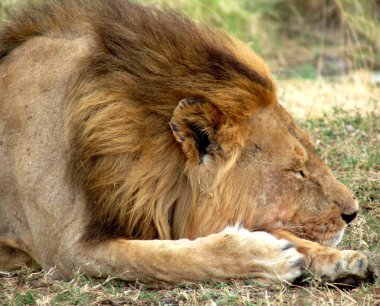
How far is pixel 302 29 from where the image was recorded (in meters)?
11.9

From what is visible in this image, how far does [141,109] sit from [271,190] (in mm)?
623

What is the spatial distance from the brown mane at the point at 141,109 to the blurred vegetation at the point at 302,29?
4889 millimetres

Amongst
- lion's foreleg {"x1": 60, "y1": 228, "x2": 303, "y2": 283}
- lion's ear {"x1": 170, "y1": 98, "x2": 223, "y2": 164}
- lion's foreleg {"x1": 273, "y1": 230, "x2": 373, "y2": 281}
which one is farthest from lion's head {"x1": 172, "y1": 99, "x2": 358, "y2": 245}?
lion's foreleg {"x1": 273, "y1": 230, "x2": 373, "y2": 281}

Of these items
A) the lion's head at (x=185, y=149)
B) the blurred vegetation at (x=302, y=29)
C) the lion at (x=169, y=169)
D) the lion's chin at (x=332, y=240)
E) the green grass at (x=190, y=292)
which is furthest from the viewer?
the blurred vegetation at (x=302, y=29)

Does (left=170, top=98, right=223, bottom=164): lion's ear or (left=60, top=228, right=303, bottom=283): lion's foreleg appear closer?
(left=60, top=228, right=303, bottom=283): lion's foreleg

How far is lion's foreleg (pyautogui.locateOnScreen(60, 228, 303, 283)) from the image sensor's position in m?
3.30

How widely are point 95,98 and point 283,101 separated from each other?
375 cm

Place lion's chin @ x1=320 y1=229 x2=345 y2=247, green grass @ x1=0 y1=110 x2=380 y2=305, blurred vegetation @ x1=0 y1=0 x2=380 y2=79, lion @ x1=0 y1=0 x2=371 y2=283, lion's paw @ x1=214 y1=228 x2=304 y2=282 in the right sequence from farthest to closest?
blurred vegetation @ x1=0 y1=0 x2=380 y2=79
lion's chin @ x1=320 y1=229 x2=345 y2=247
lion @ x1=0 y1=0 x2=371 y2=283
lion's paw @ x1=214 y1=228 x2=304 y2=282
green grass @ x1=0 y1=110 x2=380 y2=305

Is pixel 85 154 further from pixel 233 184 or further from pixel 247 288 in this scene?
pixel 247 288

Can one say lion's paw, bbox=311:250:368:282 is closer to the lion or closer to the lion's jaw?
the lion

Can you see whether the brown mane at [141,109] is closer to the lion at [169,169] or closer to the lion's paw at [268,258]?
the lion at [169,169]

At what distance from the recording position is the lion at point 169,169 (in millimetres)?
3396

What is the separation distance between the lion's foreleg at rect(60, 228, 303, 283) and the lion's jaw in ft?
0.45

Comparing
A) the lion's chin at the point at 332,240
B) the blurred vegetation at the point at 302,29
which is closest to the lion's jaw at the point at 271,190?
the lion's chin at the point at 332,240
